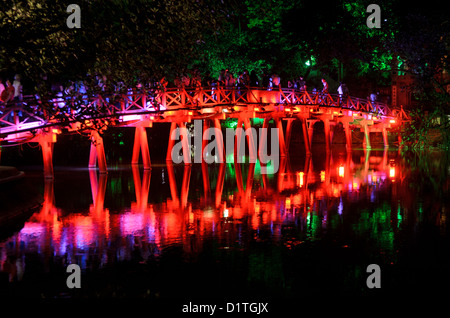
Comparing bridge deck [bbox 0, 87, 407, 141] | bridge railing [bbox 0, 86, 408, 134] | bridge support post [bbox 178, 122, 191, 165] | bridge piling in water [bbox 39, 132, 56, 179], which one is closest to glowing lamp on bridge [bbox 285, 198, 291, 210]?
bridge deck [bbox 0, 87, 407, 141]

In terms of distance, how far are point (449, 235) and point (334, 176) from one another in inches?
532

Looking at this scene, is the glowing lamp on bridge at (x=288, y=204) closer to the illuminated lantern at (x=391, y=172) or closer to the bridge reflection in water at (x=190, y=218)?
the bridge reflection in water at (x=190, y=218)

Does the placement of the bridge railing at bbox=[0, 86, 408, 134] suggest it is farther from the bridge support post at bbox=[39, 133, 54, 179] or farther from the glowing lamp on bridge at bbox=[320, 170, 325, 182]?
the glowing lamp on bridge at bbox=[320, 170, 325, 182]

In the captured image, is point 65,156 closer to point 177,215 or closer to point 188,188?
point 188,188

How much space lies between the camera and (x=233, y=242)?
10664 millimetres

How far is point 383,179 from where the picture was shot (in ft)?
74.6

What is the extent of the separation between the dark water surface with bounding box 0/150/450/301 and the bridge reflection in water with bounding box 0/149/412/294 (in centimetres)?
3

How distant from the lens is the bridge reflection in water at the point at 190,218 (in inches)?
402

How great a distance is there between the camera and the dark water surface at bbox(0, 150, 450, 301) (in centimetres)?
800

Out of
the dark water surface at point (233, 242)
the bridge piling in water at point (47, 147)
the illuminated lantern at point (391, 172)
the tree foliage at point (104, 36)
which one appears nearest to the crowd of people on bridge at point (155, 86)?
the tree foliage at point (104, 36)

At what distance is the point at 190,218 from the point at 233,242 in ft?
10.1

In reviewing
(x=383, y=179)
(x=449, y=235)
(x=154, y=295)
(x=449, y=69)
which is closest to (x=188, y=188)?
(x=383, y=179)

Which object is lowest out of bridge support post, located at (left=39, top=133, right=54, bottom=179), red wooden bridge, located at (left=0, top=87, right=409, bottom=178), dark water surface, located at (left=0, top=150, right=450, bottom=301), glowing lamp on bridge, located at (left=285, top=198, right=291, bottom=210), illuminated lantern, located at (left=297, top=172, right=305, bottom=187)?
dark water surface, located at (left=0, top=150, right=450, bottom=301)

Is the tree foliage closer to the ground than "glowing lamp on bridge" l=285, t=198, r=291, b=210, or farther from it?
farther from it
